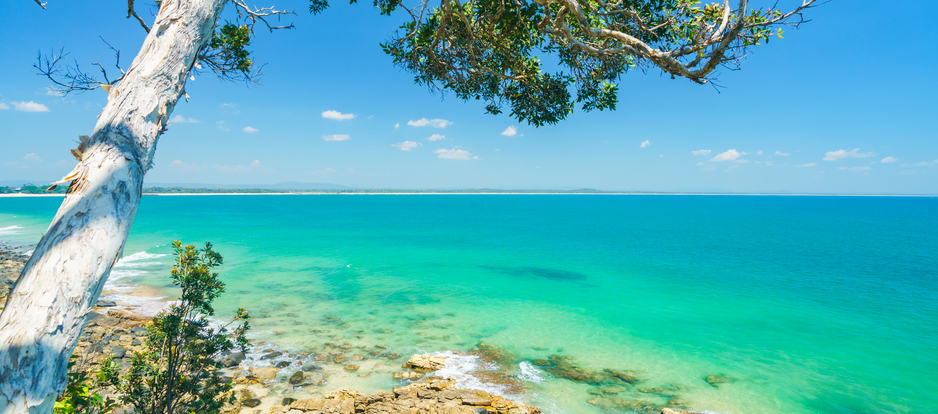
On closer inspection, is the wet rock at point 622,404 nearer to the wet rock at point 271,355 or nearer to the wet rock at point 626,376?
the wet rock at point 626,376

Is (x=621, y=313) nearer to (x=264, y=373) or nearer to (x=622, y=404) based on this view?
(x=622, y=404)

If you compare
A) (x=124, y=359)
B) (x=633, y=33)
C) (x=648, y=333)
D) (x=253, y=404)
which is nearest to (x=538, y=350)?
(x=648, y=333)

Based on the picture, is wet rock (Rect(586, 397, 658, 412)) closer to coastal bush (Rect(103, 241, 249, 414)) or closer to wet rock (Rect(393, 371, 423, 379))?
wet rock (Rect(393, 371, 423, 379))

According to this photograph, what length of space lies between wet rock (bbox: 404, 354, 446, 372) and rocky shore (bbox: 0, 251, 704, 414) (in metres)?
0.02

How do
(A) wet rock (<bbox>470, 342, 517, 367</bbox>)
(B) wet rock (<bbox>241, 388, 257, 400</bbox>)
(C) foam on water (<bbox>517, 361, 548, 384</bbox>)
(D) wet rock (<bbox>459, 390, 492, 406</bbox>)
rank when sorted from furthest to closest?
(A) wet rock (<bbox>470, 342, 517, 367</bbox>) < (C) foam on water (<bbox>517, 361, 548, 384</bbox>) < (B) wet rock (<bbox>241, 388, 257, 400</bbox>) < (D) wet rock (<bbox>459, 390, 492, 406</bbox>)

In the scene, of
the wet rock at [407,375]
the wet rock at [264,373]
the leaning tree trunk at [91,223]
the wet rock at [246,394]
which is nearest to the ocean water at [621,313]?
the wet rock at [407,375]

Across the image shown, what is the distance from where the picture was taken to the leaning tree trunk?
1.71m

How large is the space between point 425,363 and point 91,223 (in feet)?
33.5

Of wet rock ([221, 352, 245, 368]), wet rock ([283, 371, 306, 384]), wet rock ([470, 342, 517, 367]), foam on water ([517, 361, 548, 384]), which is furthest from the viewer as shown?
wet rock ([470, 342, 517, 367])

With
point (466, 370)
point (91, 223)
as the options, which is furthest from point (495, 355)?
point (91, 223)

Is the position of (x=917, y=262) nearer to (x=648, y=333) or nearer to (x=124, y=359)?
(x=648, y=333)

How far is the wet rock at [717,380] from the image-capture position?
441 inches

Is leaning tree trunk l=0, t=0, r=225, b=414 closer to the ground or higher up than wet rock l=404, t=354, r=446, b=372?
higher up

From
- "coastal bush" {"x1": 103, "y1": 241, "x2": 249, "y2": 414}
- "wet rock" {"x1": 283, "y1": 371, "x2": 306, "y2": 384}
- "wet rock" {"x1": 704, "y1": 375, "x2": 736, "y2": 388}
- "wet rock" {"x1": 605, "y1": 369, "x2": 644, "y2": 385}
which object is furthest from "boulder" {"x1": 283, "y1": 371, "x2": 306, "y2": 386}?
"wet rock" {"x1": 704, "y1": 375, "x2": 736, "y2": 388}
